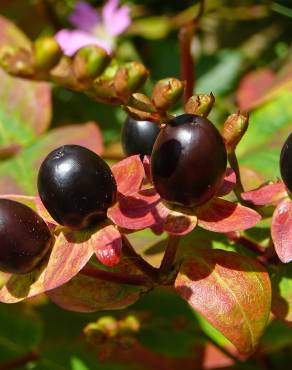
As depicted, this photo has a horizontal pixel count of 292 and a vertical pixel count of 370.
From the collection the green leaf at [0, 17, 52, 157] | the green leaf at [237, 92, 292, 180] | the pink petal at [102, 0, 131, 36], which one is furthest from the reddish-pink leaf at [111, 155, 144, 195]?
the pink petal at [102, 0, 131, 36]

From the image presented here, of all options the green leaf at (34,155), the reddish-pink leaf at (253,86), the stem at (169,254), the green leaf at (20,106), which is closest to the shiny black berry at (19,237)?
the stem at (169,254)

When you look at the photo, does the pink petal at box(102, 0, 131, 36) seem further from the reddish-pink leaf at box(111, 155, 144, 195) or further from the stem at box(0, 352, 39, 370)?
the reddish-pink leaf at box(111, 155, 144, 195)

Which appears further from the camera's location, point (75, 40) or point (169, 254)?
point (75, 40)

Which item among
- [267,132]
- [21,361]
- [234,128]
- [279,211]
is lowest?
[21,361]

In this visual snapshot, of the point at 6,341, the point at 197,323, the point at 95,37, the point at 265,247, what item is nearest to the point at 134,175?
the point at 265,247

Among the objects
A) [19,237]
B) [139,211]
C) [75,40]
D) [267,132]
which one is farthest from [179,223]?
[75,40]

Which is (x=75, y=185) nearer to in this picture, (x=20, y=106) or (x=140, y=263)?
(x=140, y=263)
